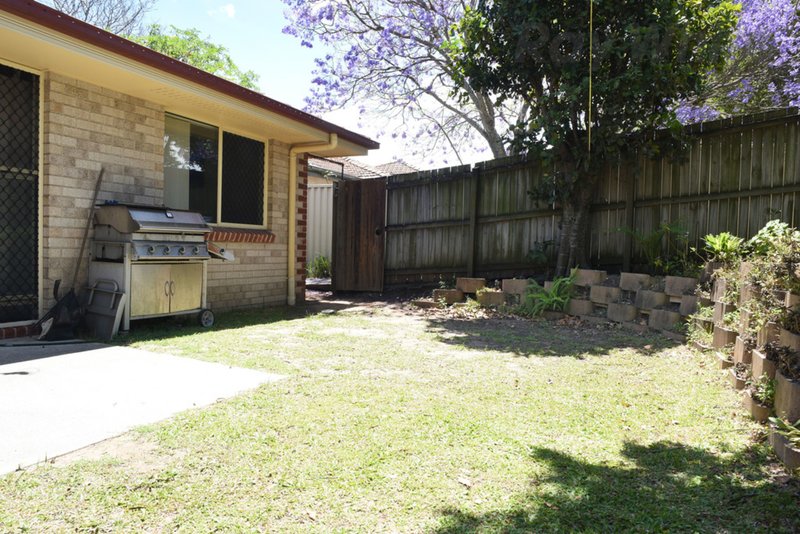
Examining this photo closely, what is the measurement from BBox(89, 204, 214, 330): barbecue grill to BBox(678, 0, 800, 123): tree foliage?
31.5ft

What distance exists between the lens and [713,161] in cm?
670

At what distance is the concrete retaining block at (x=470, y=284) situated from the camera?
8.38 m

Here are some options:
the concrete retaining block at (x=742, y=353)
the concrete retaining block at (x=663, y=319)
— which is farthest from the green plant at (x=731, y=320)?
the concrete retaining block at (x=663, y=319)

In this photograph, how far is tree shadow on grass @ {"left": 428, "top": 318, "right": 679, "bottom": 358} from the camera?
17.3ft

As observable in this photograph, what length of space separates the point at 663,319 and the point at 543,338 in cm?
134

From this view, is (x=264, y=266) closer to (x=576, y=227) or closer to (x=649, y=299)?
(x=576, y=227)

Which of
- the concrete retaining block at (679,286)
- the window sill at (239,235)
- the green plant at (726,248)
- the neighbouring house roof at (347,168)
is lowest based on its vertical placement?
the concrete retaining block at (679,286)

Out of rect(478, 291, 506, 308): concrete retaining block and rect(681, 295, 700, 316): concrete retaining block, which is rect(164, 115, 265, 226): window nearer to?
rect(478, 291, 506, 308): concrete retaining block

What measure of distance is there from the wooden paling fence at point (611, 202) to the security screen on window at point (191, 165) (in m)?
3.80

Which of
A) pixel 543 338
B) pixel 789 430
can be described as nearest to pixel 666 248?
pixel 543 338

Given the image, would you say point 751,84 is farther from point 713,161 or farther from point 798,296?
point 798,296

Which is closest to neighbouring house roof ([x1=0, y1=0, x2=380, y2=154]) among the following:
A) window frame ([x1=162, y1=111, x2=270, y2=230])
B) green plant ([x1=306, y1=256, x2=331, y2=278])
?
window frame ([x1=162, y1=111, x2=270, y2=230])

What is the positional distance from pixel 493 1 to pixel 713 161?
3.73 meters

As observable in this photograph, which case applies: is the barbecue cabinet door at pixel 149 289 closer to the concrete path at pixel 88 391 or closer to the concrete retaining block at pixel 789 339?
the concrete path at pixel 88 391
